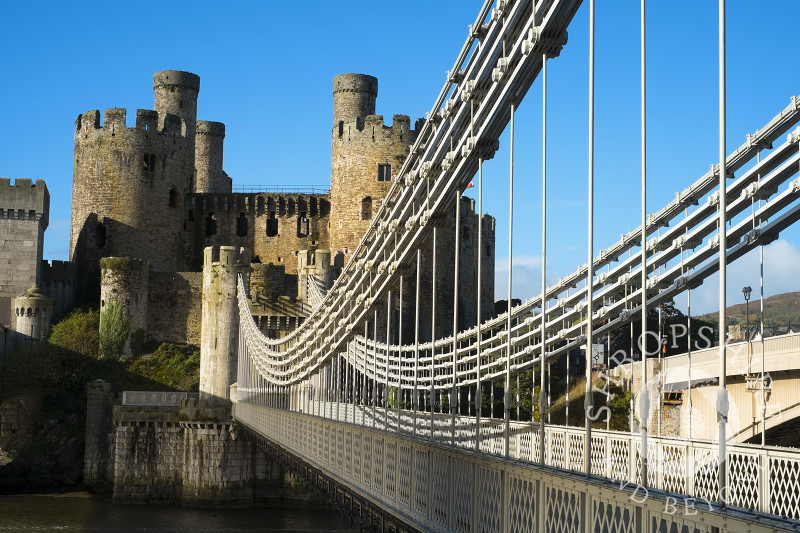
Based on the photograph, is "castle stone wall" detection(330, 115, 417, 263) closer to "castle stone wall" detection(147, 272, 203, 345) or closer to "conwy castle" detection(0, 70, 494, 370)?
"conwy castle" detection(0, 70, 494, 370)

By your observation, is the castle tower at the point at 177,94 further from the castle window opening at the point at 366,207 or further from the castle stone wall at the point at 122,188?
the castle window opening at the point at 366,207

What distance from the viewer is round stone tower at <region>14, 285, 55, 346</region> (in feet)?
116

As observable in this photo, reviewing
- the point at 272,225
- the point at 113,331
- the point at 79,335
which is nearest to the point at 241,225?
the point at 272,225

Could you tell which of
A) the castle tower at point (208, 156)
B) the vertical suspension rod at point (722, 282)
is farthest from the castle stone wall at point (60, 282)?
the vertical suspension rod at point (722, 282)

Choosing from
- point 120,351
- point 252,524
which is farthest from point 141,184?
point 252,524

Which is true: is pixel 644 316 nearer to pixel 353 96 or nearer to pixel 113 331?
pixel 113 331

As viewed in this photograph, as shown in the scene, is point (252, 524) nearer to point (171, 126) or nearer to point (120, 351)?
point (120, 351)

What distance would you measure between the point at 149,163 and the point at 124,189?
1385mm

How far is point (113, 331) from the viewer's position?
35.4 meters

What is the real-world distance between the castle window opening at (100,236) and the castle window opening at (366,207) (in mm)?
9862

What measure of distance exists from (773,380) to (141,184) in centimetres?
3189

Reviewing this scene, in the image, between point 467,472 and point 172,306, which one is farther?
point 172,306

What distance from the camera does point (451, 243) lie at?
39500mm

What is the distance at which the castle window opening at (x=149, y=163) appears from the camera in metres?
42.6
